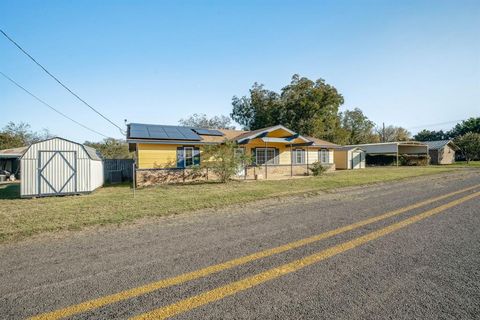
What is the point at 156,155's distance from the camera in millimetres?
16234

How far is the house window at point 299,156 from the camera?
76.3 feet

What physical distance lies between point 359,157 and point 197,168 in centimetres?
2419

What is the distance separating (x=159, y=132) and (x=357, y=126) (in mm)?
51759

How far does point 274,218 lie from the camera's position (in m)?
6.24

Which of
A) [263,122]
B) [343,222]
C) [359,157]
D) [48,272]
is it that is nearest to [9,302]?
[48,272]

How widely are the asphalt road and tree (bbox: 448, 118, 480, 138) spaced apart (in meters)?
67.0

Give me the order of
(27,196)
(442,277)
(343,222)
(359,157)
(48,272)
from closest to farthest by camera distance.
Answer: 1. (442,277)
2. (48,272)
3. (343,222)
4. (27,196)
5. (359,157)

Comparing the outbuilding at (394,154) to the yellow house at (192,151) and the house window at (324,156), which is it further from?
the yellow house at (192,151)

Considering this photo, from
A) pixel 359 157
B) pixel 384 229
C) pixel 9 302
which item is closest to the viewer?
pixel 9 302

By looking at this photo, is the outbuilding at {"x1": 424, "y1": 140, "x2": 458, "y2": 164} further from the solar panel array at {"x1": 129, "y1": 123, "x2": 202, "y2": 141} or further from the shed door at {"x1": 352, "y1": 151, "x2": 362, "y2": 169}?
the solar panel array at {"x1": 129, "y1": 123, "x2": 202, "y2": 141}

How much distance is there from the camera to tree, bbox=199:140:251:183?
15320 millimetres

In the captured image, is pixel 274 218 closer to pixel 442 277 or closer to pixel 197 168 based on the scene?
pixel 442 277

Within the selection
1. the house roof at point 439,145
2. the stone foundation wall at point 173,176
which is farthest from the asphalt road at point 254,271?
the house roof at point 439,145

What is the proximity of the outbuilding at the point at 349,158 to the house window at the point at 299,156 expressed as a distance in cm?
Result: 837
